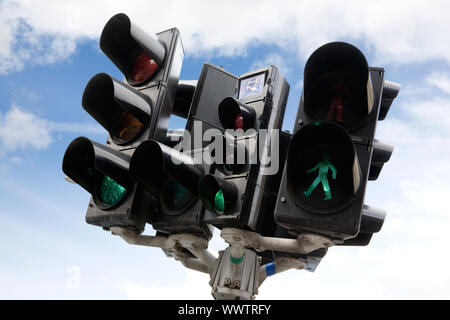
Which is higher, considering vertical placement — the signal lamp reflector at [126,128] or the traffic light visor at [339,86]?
the signal lamp reflector at [126,128]

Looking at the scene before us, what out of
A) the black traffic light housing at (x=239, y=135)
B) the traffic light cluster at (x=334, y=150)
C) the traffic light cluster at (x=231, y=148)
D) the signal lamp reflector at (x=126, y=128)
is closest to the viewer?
the traffic light cluster at (x=334, y=150)

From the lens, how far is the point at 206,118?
255 inches

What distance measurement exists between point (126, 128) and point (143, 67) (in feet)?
2.80

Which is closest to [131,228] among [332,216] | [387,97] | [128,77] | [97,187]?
[97,187]

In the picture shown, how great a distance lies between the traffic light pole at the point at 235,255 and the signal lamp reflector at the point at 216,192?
0.87 feet

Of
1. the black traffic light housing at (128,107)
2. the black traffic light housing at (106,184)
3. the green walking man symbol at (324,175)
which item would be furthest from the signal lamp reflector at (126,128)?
the green walking man symbol at (324,175)

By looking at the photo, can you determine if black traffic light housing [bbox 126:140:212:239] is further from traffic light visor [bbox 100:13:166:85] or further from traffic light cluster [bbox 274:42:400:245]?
traffic light visor [bbox 100:13:166:85]

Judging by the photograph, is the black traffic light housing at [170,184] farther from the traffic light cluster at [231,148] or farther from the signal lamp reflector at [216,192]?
the signal lamp reflector at [216,192]

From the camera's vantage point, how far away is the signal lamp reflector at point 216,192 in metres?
4.90

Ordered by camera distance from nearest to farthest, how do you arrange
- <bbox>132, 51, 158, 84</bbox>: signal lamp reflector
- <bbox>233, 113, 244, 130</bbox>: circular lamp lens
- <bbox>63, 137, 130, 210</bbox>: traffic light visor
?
<bbox>63, 137, 130, 210</bbox>: traffic light visor → <bbox>233, 113, 244, 130</bbox>: circular lamp lens → <bbox>132, 51, 158, 84</bbox>: signal lamp reflector

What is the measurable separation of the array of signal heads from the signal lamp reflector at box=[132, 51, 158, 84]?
16 millimetres

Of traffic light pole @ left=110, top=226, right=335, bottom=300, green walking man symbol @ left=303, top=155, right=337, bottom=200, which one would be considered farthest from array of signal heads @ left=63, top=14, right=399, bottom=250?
traffic light pole @ left=110, top=226, right=335, bottom=300

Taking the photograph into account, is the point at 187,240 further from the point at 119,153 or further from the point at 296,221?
the point at 296,221

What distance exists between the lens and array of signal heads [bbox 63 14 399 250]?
14.1ft
